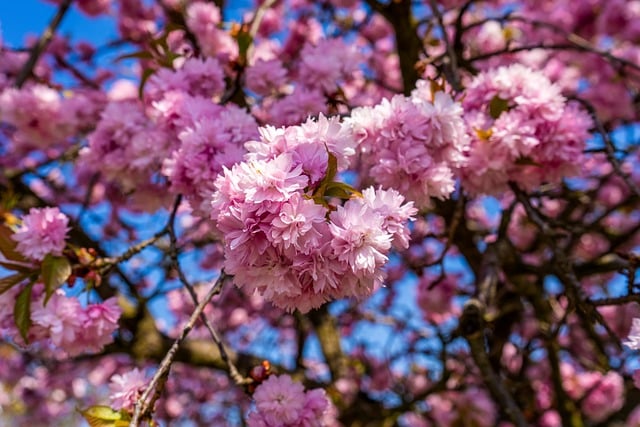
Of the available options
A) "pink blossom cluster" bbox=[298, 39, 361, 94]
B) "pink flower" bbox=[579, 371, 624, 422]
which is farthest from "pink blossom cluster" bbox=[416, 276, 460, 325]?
"pink blossom cluster" bbox=[298, 39, 361, 94]

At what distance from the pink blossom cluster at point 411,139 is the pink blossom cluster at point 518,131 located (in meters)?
0.16

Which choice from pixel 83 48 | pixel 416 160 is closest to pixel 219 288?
pixel 416 160

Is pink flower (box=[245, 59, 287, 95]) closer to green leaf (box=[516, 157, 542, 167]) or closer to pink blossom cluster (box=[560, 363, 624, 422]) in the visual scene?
green leaf (box=[516, 157, 542, 167])

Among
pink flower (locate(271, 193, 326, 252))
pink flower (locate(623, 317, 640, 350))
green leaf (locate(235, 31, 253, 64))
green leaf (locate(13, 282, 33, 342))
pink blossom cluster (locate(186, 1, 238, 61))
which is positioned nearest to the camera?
pink flower (locate(271, 193, 326, 252))

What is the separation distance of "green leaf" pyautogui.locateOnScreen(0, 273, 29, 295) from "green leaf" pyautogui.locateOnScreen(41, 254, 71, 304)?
3.0 inches

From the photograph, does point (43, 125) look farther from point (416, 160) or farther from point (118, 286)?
point (416, 160)

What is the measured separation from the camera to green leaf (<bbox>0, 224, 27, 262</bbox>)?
1410 millimetres

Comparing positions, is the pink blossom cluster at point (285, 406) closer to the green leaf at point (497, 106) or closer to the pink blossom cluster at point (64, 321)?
the pink blossom cluster at point (64, 321)

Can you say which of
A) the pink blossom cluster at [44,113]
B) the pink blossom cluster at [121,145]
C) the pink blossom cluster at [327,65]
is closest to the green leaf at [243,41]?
the pink blossom cluster at [327,65]

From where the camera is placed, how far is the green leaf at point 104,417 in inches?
44.5

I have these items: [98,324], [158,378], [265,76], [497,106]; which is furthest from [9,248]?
[497,106]

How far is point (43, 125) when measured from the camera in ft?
8.92

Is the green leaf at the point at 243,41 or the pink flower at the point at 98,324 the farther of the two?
the green leaf at the point at 243,41

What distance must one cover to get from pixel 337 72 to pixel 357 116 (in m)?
0.51
